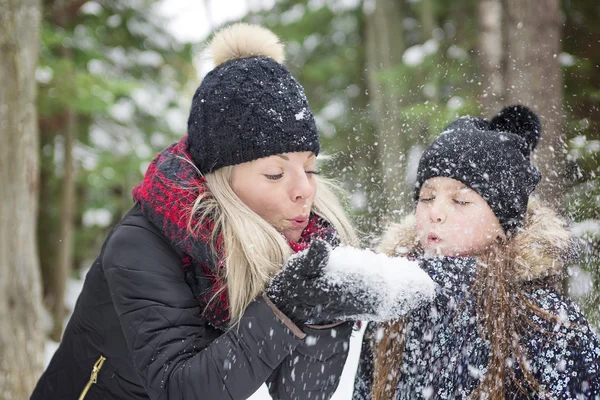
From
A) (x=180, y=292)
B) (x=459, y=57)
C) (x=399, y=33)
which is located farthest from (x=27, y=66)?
(x=399, y=33)

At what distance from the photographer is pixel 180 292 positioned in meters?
1.84

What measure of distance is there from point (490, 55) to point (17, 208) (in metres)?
Answer: 4.67

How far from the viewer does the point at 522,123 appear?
2531 mm

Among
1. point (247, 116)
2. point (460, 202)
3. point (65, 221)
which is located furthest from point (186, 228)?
point (65, 221)

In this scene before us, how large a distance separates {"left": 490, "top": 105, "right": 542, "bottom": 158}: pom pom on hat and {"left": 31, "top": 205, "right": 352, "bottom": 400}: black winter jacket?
1.33m

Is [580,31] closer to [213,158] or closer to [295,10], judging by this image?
[213,158]

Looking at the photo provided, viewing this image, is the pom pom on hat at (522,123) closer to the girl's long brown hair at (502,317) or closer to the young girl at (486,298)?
the young girl at (486,298)

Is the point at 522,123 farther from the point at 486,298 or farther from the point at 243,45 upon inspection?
the point at 243,45

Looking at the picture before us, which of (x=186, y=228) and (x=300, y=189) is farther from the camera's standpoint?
(x=300, y=189)

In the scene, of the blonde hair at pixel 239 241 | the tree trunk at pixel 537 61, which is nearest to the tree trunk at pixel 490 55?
Result: the tree trunk at pixel 537 61

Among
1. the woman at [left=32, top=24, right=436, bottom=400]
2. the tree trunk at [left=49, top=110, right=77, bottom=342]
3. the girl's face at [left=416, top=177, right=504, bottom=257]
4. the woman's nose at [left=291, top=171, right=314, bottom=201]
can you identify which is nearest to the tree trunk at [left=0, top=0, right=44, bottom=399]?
the woman at [left=32, top=24, right=436, bottom=400]

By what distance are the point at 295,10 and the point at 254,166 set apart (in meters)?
12.1

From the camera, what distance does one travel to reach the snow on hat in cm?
200

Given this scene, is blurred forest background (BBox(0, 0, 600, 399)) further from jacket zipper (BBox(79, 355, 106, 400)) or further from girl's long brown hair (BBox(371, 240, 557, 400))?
jacket zipper (BBox(79, 355, 106, 400))
